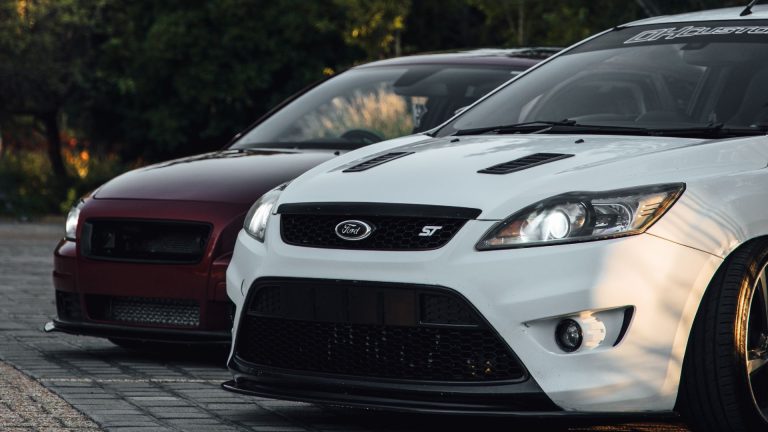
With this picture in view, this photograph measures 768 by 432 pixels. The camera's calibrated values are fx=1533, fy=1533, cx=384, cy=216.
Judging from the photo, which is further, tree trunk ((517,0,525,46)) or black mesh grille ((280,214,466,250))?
tree trunk ((517,0,525,46))

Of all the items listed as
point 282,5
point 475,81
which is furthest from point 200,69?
point 475,81

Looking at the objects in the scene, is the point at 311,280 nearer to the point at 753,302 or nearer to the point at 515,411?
the point at 515,411

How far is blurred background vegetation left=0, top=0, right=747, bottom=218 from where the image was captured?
2702 centimetres

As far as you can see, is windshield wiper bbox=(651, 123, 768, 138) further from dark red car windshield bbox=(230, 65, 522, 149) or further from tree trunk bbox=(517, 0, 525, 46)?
tree trunk bbox=(517, 0, 525, 46)

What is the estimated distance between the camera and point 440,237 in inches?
205

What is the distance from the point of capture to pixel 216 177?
759cm

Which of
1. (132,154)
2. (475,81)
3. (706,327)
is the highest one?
(475,81)

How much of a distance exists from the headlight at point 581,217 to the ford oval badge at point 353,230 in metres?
0.45

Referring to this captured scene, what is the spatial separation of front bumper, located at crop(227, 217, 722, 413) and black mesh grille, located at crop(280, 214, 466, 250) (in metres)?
0.06

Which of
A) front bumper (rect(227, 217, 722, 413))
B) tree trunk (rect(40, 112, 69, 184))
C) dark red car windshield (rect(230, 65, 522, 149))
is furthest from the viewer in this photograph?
tree trunk (rect(40, 112, 69, 184))

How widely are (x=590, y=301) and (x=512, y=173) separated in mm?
610

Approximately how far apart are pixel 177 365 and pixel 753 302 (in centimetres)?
335

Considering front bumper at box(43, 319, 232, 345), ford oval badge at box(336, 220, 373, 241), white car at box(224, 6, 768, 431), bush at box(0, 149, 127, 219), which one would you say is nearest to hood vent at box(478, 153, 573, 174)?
white car at box(224, 6, 768, 431)

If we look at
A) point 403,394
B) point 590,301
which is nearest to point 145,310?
point 403,394
